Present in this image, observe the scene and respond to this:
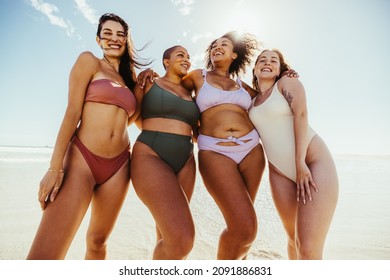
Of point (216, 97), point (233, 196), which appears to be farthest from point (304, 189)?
point (216, 97)

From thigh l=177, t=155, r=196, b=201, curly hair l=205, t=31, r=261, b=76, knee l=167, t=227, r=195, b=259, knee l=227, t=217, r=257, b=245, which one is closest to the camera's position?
knee l=167, t=227, r=195, b=259

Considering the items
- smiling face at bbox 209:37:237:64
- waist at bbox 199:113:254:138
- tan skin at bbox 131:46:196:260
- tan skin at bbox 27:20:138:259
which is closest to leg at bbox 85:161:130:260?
tan skin at bbox 27:20:138:259

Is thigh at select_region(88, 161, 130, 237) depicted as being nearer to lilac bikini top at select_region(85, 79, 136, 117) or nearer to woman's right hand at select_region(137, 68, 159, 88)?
lilac bikini top at select_region(85, 79, 136, 117)

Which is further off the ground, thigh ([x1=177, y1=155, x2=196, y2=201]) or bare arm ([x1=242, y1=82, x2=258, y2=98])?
bare arm ([x1=242, y1=82, x2=258, y2=98])

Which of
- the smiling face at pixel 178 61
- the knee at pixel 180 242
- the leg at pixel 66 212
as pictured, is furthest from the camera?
the smiling face at pixel 178 61

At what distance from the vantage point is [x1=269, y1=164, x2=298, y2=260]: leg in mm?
3730

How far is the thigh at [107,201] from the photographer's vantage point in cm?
350

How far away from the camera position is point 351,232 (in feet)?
21.5

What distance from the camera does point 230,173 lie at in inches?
153

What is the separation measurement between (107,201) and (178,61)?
204 centimetres

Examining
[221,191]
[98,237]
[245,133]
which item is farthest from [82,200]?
[245,133]

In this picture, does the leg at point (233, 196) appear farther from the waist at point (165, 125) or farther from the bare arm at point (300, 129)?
the bare arm at point (300, 129)

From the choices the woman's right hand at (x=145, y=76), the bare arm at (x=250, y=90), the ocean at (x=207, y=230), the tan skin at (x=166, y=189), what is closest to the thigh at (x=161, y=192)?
the tan skin at (x=166, y=189)
